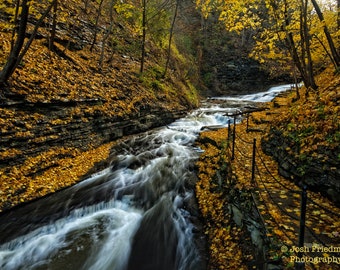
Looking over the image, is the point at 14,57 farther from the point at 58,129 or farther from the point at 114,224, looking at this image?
the point at 114,224

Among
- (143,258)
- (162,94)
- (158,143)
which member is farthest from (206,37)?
(143,258)

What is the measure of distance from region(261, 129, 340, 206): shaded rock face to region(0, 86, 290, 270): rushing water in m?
2.81

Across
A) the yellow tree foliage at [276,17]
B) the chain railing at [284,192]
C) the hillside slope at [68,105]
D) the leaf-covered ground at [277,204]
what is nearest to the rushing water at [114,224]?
the leaf-covered ground at [277,204]

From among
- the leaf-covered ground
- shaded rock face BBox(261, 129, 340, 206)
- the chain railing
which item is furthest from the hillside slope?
shaded rock face BBox(261, 129, 340, 206)

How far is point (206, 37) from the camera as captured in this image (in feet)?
114

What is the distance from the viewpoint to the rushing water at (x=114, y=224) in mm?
5176

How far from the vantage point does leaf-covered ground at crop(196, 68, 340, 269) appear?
11.6 feet

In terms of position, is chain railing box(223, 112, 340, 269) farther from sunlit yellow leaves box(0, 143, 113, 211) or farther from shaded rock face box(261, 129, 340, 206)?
sunlit yellow leaves box(0, 143, 113, 211)

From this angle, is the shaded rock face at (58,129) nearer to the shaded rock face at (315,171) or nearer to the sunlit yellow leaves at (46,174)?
the sunlit yellow leaves at (46,174)

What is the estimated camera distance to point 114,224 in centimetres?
636

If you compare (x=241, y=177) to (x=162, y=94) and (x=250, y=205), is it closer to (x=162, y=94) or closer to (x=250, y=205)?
(x=250, y=205)

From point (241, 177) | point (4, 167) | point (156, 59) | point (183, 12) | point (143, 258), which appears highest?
point (183, 12)

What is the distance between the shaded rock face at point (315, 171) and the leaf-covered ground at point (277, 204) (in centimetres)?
13

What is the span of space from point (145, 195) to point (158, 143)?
4442 mm
